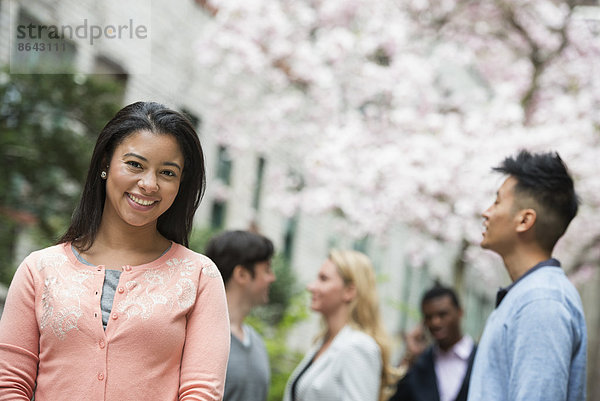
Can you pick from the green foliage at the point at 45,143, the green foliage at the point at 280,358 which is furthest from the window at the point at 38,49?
the green foliage at the point at 280,358

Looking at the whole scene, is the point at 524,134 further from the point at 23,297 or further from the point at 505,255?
the point at 23,297

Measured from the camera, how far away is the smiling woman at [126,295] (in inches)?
93.7

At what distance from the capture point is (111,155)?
2.60 meters

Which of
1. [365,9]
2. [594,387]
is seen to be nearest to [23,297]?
[365,9]

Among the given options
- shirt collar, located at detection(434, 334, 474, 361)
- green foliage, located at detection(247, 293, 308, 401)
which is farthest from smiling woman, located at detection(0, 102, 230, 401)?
green foliage, located at detection(247, 293, 308, 401)

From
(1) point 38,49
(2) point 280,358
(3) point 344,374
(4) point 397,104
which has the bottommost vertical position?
(2) point 280,358

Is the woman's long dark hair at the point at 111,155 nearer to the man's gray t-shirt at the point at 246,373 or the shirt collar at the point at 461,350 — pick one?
the man's gray t-shirt at the point at 246,373

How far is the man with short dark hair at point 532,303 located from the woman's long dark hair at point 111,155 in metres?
1.48

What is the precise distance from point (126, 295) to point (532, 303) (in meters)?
1.72

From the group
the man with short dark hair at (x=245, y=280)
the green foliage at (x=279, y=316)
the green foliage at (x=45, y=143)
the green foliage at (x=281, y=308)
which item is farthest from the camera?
the green foliage at (x=281, y=308)

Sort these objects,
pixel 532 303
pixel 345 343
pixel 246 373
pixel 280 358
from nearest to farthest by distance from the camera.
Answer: pixel 532 303, pixel 246 373, pixel 345 343, pixel 280 358

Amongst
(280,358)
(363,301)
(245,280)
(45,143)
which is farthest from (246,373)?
(280,358)

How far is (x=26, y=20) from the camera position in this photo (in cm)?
933

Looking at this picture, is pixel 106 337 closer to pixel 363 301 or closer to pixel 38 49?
pixel 363 301
